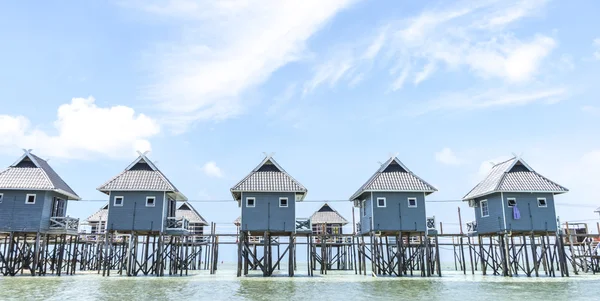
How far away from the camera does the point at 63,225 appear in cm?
3281

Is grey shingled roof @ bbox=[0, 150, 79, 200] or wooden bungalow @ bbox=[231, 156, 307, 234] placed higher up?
grey shingled roof @ bbox=[0, 150, 79, 200]

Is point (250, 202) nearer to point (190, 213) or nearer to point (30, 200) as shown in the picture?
Result: point (30, 200)


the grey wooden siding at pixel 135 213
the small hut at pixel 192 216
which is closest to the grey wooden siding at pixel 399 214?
the grey wooden siding at pixel 135 213

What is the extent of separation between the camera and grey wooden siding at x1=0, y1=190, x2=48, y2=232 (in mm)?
31812

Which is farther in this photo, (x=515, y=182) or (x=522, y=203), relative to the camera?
(x=515, y=182)

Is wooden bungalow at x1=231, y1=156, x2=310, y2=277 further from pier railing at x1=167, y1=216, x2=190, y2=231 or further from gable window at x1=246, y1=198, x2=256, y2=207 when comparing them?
pier railing at x1=167, y1=216, x2=190, y2=231

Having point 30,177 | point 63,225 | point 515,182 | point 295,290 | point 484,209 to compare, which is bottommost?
point 295,290

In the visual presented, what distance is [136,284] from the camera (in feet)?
87.7

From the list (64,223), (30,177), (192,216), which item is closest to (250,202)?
(64,223)

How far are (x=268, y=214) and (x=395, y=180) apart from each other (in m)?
9.17

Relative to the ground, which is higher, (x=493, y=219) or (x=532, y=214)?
(x=532, y=214)

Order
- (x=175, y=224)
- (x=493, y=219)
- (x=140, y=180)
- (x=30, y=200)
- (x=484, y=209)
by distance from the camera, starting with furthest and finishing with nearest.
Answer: (x=484, y=209), (x=175, y=224), (x=493, y=219), (x=140, y=180), (x=30, y=200)

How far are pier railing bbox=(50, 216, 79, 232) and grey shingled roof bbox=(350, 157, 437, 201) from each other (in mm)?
20419

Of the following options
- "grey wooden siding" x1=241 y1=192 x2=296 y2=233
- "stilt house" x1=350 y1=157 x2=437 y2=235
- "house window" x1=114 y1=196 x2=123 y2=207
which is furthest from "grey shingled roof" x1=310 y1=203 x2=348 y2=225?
"house window" x1=114 y1=196 x2=123 y2=207
